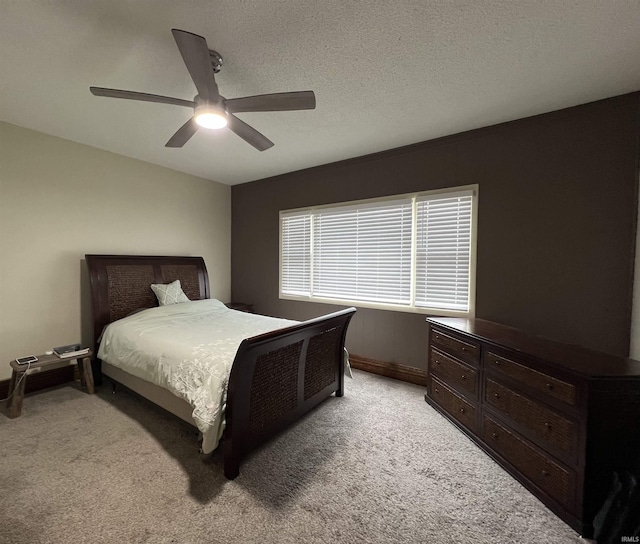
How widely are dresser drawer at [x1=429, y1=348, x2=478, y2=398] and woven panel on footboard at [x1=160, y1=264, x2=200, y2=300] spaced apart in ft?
10.6

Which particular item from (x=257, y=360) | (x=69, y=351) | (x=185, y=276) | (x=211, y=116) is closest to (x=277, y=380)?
(x=257, y=360)

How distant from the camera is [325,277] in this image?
3871mm

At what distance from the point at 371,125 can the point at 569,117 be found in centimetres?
166

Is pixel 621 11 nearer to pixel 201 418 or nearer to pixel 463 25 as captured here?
pixel 463 25

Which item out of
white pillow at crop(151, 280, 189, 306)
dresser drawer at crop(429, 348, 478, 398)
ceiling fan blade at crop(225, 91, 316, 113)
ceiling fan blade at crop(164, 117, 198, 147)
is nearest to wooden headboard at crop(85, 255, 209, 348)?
white pillow at crop(151, 280, 189, 306)

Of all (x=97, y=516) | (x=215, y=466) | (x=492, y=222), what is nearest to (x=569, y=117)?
(x=492, y=222)

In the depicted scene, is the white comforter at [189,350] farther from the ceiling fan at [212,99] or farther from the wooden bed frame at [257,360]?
the ceiling fan at [212,99]

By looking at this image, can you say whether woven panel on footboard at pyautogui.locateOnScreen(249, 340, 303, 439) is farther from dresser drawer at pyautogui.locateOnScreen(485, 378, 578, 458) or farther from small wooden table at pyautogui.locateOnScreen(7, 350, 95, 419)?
small wooden table at pyautogui.locateOnScreen(7, 350, 95, 419)

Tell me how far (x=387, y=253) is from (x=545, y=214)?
1.53 metres

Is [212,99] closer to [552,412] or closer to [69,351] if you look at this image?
[552,412]

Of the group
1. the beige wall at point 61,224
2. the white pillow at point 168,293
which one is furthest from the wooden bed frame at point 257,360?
the beige wall at point 61,224

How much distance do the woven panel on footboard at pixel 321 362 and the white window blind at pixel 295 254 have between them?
1501 mm

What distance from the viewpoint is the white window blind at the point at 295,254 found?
4016 millimetres

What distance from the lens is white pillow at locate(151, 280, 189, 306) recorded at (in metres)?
3.37
